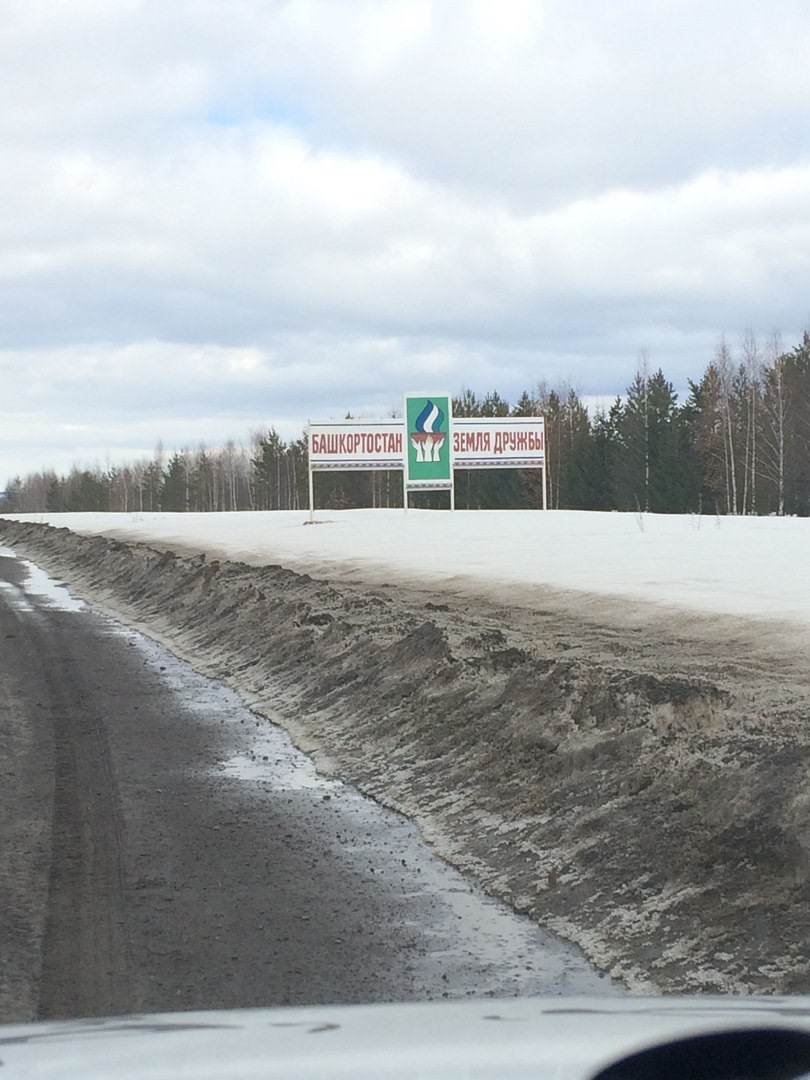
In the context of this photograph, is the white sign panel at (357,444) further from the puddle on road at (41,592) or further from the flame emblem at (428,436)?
the puddle on road at (41,592)

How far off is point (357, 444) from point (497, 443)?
5.70 meters

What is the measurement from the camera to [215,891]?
6.02 meters

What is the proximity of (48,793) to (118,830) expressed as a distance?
3.44ft

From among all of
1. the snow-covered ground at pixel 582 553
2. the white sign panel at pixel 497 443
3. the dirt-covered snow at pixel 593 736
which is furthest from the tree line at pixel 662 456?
the dirt-covered snow at pixel 593 736

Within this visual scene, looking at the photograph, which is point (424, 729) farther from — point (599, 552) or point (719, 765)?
point (599, 552)

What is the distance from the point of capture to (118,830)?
701 cm

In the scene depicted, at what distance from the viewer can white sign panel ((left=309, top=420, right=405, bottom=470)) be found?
159ft

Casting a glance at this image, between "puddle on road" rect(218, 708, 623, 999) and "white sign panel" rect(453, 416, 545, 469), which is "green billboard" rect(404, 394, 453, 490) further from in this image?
"puddle on road" rect(218, 708, 623, 999)

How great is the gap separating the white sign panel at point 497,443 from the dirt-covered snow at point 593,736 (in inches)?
1262

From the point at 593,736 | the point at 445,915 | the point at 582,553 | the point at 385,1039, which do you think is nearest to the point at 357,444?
the point at 582,553

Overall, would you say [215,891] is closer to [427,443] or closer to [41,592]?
[41,592]

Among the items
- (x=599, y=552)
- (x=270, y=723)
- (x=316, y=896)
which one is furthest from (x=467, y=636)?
(x=599, y=552)

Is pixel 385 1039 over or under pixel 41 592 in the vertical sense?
over

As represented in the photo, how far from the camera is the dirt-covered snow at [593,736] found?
5410 millimetres
